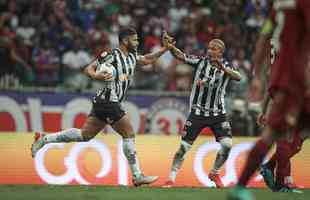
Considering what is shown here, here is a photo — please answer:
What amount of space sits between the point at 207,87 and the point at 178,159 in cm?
110

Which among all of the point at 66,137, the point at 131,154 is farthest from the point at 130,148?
the point at 66,137

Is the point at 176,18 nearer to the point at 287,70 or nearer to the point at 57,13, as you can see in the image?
the point at 57,13

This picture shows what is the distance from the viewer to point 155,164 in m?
13.2

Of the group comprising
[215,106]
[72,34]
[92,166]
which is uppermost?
[72,34]

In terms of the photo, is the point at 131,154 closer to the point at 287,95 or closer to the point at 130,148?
the point at 130,148

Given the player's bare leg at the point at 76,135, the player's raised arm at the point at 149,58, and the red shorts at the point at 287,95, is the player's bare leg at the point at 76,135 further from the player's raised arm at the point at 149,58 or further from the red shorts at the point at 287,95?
the red shorts at the point at 287,95

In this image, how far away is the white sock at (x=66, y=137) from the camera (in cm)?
1209

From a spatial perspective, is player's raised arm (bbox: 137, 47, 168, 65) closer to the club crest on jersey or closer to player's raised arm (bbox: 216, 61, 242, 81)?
the club crest on jersey

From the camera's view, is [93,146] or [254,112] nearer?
[93,146]

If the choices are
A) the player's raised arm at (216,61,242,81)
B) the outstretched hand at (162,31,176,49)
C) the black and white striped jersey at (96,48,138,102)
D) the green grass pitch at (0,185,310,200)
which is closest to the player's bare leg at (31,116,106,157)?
the black and white striped jersey at (96,48,138,102)

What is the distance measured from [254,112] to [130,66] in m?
6.98

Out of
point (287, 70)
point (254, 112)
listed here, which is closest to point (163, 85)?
point (254, 112)

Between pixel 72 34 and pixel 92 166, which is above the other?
pixel 72 34

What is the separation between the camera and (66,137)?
12.1 meters
